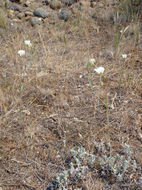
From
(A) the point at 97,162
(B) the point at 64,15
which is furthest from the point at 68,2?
(A) the point at 97,162

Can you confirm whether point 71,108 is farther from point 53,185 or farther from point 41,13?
point 41,13

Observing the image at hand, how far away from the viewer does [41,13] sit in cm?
412

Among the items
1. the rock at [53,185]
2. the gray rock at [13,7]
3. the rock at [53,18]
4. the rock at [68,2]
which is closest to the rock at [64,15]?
the rock at [53,18]

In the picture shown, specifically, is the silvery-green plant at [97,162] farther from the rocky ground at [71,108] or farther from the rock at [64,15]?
the rock at [64,15]

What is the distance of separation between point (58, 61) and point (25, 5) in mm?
2098

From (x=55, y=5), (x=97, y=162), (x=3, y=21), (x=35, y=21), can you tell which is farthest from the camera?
(x=55, y=5)

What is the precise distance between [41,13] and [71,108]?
238 cm

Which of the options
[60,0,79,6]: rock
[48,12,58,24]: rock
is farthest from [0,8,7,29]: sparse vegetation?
[60,0,79,6]: rock

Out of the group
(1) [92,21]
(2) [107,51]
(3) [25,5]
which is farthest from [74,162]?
(3) [25,5]

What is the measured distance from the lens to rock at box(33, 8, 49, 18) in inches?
162

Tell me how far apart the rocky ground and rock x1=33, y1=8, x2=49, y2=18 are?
376 millimetres

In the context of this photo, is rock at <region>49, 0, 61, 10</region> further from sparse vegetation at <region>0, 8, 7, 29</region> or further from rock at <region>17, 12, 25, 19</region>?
sparse vegetation at <region>0, 8, 7, 29</region>

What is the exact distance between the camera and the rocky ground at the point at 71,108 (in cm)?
180

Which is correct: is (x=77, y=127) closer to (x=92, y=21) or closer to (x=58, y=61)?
(x=58, y=61)
